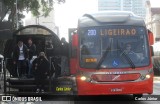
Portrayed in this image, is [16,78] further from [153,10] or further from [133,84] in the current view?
[153,10]

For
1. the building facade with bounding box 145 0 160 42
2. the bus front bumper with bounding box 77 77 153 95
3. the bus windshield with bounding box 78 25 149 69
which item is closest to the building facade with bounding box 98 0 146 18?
the building facade with bounding box 145 0 160 42

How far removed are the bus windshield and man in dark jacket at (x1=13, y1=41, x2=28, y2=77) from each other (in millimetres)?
2892

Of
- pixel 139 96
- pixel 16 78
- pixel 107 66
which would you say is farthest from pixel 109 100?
pixel 16 78

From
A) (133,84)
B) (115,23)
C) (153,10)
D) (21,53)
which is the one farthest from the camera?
(153,10)

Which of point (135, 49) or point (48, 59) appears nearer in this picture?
point (135, 49)

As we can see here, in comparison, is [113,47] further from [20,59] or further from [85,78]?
[20,59]

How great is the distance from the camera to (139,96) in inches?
563

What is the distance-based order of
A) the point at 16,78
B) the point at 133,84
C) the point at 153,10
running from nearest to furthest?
the point at 133,84
the point at 16,78
the point at 153,10

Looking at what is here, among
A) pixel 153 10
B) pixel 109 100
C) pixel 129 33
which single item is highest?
pixel 153 10

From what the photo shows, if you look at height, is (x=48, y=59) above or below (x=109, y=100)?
above

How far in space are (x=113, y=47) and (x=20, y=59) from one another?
13.3 ft

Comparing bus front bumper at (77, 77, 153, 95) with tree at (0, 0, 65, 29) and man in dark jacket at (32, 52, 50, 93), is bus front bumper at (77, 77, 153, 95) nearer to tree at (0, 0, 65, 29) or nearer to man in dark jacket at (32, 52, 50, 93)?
man in dark jacket at (32, 52, 50, 93)

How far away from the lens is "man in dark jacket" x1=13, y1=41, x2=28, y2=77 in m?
15.4

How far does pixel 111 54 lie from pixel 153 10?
82.4 m
